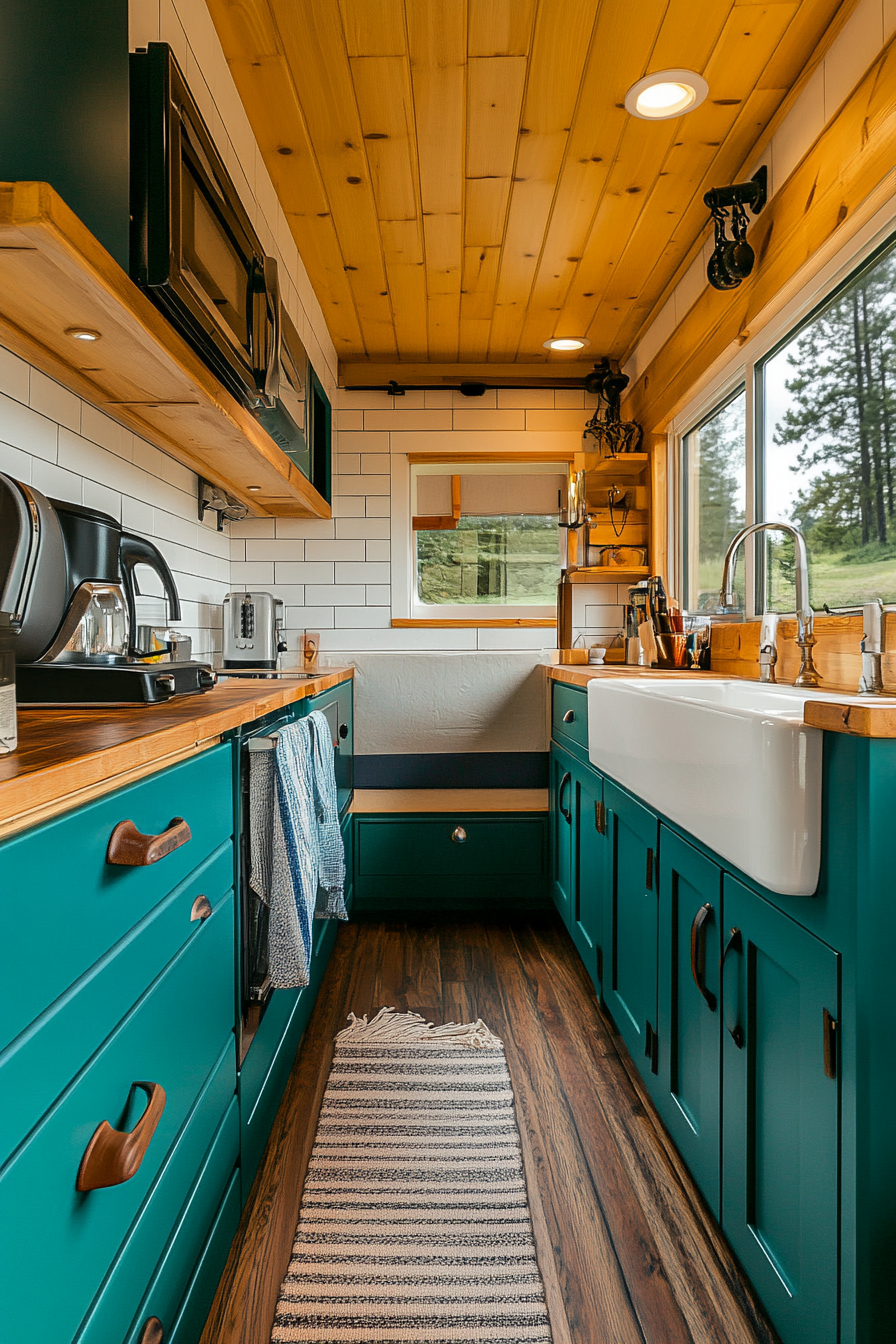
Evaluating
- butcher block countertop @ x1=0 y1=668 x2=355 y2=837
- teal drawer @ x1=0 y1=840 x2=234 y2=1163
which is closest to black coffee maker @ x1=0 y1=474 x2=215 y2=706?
butcher block countertop @ x1=0 y1=668 x2=355 y2=837

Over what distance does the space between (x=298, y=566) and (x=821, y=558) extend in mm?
2243

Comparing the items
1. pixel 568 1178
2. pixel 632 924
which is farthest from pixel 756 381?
pixel 568 1178

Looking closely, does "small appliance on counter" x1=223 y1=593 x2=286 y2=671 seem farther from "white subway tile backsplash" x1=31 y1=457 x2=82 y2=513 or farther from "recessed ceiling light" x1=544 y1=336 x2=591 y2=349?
"recessed ceiling light" x1=544 y1=336 x2=591 y2=349

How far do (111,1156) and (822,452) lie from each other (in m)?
1.98

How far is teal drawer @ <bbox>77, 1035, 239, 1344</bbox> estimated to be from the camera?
2.30ft

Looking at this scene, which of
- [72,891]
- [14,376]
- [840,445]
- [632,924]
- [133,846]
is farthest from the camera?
[840,445]

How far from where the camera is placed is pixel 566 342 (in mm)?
3381

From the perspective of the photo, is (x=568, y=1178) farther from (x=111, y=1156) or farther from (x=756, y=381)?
(x=756, y=381)

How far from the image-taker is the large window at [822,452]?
5.41 feet

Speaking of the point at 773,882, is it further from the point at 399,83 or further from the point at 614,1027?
the point at 399,83

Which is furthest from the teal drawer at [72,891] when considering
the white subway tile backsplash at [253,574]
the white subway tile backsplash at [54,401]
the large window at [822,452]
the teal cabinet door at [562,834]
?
the white subway tile backsplash at [253,574]

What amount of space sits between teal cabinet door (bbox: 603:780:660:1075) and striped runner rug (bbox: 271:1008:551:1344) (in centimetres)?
31

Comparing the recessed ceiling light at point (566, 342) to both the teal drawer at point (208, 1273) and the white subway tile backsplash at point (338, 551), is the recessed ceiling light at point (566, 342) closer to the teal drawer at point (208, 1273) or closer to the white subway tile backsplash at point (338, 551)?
the white subway tile backsplash at point (338, 551)

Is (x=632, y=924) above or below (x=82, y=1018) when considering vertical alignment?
below
